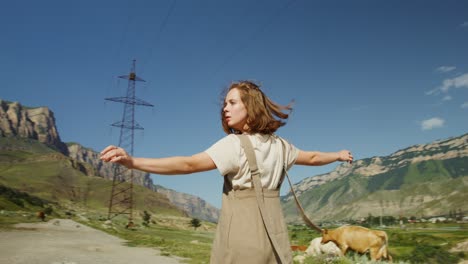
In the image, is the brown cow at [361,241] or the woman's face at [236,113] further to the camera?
the brown cow at [361,241]

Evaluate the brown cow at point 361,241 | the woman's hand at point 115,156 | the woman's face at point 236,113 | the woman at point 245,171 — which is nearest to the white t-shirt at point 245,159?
the woman at point 245,171

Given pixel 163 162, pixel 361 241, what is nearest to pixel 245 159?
pixel 163 162

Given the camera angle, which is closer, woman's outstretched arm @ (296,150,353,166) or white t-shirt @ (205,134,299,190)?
white t-shirt @ (205,134,299,190)

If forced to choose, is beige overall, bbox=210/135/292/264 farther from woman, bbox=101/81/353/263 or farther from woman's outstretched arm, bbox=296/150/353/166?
woman's outstretched arm, bbox=296/150/353/166

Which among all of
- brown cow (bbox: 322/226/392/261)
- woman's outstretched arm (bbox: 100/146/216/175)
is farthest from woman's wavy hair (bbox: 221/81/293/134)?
brown cow (bbox: 322/226/392/261)

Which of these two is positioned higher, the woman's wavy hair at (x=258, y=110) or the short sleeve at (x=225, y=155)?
the woman's wavy hair at (x=258, y=110)

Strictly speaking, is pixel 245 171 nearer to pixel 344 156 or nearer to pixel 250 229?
pixel 250 229

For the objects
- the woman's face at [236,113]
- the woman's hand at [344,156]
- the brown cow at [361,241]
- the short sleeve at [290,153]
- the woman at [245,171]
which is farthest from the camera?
the brown cow at [361,241]

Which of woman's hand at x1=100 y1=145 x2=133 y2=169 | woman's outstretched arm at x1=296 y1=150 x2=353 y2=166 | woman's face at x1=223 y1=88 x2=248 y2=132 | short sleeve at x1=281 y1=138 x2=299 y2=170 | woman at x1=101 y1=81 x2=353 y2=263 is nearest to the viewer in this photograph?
woman's hand at x1=100 y1=145 x2=133 y2=169

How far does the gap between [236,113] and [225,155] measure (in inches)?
23.1

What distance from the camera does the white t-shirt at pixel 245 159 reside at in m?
2.85

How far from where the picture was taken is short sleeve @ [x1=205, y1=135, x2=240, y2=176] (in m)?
2.84

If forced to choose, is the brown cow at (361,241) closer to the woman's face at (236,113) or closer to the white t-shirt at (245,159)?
the white t-shirt at (245,159)

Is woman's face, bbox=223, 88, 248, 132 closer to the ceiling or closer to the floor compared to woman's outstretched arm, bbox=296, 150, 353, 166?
closer to the ceiling
